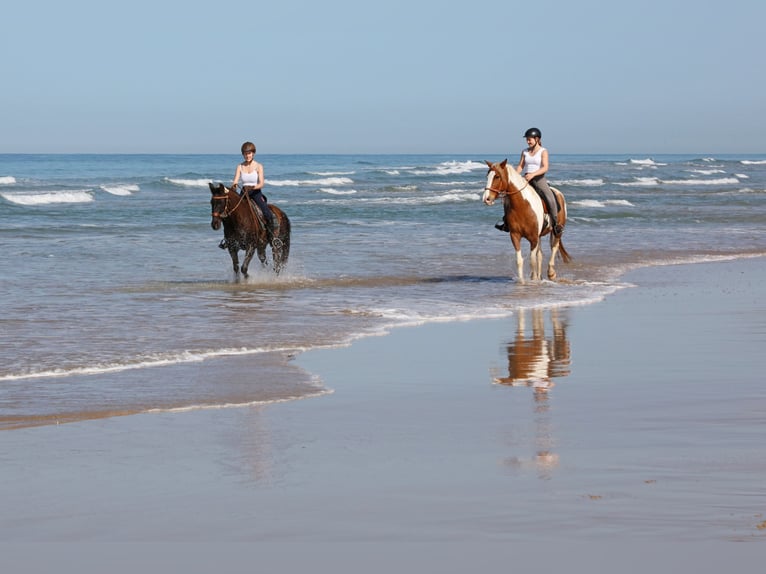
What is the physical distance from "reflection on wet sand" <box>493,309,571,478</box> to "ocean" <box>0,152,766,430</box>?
3.20ft

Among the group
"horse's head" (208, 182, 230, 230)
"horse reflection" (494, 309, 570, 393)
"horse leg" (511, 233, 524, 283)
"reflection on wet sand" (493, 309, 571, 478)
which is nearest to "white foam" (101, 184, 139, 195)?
"horse's head" (208, 182, 230, 230)

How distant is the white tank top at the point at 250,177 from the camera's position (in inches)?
586

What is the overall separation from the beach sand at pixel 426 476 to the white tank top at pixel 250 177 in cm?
639

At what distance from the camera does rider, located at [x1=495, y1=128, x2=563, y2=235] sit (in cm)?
1449

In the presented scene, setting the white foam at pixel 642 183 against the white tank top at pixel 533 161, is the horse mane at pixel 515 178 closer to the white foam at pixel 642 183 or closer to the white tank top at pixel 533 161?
the white tank top at pixel 533 161

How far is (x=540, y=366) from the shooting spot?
28.3 ft

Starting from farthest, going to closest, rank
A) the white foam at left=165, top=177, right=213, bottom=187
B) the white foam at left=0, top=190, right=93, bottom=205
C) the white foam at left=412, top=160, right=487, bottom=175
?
the white foam at left=412, top=160, right=487, bottom=175, the white foam at left=165, top=177, right=213, bottom=187, the white foam at left=0, top=190, right=93, bottom=205

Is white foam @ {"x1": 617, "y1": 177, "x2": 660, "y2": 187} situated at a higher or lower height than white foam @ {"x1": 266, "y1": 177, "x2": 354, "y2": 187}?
lower

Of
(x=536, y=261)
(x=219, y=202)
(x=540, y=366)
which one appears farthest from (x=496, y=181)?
(x=540, y=366)

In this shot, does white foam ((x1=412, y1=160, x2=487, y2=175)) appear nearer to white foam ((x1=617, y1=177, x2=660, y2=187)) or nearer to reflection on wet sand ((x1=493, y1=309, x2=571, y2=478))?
white foam ((x1=617, y1=177, x2=660, y2=187))

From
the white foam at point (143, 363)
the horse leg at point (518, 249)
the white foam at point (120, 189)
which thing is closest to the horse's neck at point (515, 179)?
the horse leg at point (518, 249)

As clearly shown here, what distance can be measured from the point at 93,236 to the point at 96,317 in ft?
43.3

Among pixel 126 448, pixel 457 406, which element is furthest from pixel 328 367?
pixel 126 448

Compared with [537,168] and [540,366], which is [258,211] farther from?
[540,366]
